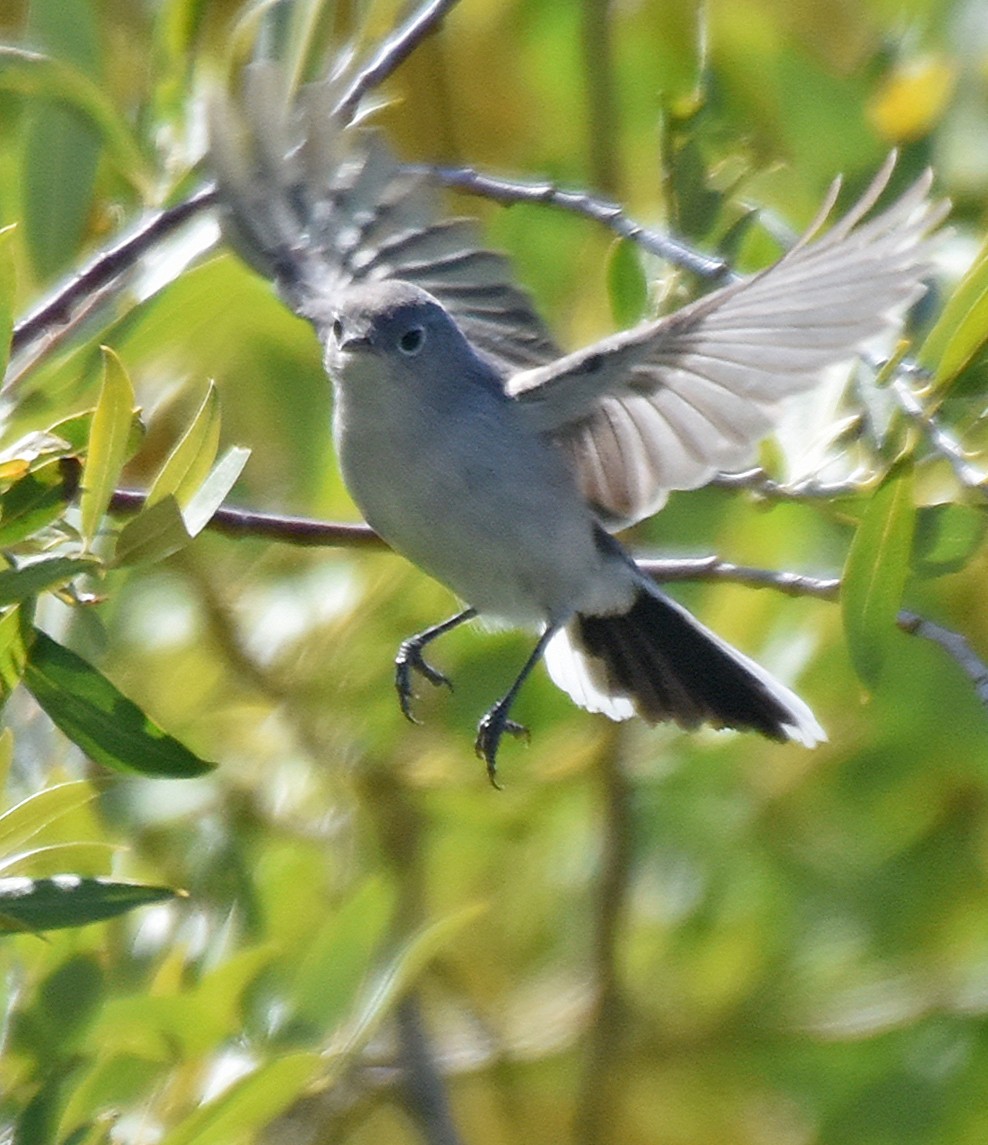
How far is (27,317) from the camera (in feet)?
6.88

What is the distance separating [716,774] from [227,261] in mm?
1192

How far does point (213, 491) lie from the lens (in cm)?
162

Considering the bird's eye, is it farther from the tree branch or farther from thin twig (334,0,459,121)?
the tree branch

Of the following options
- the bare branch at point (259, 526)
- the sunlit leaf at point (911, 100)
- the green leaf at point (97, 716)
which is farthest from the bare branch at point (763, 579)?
the sunlit leaf at point (911, 100)

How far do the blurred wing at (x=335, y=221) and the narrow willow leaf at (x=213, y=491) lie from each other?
716 millimetres

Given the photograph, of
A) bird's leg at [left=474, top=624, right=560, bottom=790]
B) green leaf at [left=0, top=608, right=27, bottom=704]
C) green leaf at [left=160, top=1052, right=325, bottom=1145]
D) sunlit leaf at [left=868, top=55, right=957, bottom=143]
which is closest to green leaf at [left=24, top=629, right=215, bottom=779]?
green leaf at [left=0, top=608, right=27, bottom=704]

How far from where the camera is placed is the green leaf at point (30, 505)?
5.18ft

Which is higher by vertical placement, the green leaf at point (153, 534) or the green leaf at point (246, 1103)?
the green leaf at point (153, 534)

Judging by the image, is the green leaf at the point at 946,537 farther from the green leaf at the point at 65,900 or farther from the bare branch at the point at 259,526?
the green leaf at the point at 65,900

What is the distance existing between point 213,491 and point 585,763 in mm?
1403

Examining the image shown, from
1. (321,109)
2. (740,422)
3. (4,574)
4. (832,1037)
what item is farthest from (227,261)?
(832,1037)

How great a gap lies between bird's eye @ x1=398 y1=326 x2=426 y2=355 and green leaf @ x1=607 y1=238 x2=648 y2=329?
37 cm

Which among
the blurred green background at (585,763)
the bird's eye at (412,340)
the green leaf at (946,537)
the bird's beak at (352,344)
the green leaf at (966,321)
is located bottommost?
the blurred green background at (585,763)

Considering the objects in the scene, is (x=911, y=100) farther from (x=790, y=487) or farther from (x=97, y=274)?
(x=97, y=274)
